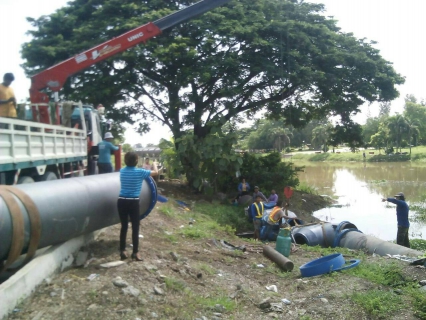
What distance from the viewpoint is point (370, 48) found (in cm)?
2014

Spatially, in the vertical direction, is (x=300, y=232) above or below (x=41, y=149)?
below

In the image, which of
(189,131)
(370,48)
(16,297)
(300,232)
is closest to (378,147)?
(370,48)

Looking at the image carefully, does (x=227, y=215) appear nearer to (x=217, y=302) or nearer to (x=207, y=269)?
(x=207, y=269)

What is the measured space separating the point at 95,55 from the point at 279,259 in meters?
7.75

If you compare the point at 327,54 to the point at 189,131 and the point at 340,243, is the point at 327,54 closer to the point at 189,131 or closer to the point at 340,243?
the point at 189,131

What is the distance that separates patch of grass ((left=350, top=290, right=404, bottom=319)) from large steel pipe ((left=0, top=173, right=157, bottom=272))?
11.3 feet

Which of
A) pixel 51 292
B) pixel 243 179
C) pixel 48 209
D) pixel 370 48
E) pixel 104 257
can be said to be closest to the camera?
pixel 51 292

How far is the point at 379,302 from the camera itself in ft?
18.6

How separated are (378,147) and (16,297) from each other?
213 ft

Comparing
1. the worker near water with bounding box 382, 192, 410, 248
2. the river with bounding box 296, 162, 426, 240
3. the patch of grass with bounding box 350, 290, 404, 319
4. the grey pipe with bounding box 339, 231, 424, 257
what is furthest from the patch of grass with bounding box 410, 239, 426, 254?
the patch of grass with bounding box 350, 290, 404, 319

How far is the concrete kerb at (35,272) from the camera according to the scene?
13.9 feet

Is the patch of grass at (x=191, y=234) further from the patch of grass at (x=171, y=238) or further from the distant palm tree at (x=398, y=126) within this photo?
the distant palm tree at (x=398, y=126)

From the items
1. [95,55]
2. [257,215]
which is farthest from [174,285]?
[95,55]

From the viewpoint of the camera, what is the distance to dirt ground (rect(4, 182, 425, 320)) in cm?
464
